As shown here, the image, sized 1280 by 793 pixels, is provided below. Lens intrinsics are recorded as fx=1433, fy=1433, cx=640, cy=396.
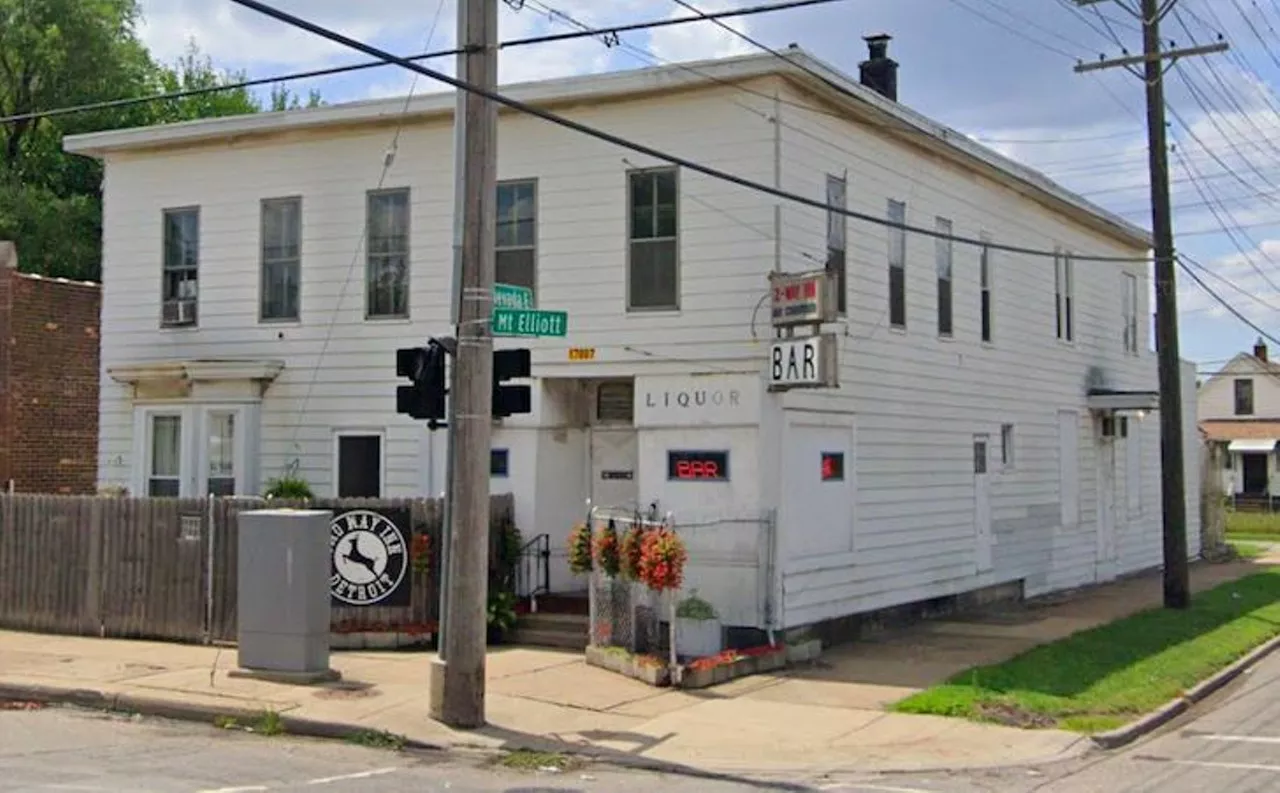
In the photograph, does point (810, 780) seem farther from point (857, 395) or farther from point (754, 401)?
point (857, 395)

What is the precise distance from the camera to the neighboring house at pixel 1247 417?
65688 mm

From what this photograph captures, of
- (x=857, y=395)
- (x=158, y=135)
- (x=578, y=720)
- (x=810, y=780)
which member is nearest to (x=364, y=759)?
(x=578, y=720)

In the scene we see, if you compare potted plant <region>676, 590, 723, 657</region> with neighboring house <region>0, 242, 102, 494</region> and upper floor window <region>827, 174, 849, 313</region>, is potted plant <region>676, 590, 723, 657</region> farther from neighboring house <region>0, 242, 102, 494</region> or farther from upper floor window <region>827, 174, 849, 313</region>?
neighboring house <region>0, 242, 102, 494</region>

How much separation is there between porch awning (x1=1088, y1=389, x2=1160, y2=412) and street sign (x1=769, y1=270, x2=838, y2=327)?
13.4 m

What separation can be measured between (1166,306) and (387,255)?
477 inches

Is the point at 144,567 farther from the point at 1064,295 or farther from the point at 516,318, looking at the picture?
the point at 1064,295

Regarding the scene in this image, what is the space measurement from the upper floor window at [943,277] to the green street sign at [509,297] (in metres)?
10.0

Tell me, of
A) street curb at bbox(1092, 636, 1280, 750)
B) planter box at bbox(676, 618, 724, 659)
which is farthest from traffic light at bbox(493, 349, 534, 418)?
street curb at bbox(1092, 636, 1280, 750)

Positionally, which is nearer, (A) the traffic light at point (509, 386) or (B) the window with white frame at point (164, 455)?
(A) the traffic light at point (509, 386)

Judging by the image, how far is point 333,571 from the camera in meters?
17.0

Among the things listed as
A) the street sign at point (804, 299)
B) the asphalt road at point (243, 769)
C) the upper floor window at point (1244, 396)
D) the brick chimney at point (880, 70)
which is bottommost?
the asphalt road at point (243, 769)

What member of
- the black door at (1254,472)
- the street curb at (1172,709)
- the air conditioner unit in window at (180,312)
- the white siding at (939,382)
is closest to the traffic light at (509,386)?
the white siding at (939,382)

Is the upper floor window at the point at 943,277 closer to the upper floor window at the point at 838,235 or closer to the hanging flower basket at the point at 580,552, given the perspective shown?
the upper floor window at the point at 838,235

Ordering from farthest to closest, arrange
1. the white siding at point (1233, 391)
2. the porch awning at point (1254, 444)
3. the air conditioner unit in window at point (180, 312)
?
the white siding at point (1233, 391), the porch awning at point (1254, 444), the air conditioner unit in window at point (180, 312)
